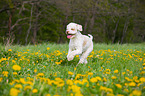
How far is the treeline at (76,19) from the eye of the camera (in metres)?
16.6

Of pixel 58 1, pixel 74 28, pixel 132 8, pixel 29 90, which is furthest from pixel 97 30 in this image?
pixel 29 90

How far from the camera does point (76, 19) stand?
20.1 meters

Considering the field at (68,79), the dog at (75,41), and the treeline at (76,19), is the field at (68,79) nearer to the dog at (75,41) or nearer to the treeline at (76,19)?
the dog at (75,41)

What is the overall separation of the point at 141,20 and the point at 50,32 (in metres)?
15.0

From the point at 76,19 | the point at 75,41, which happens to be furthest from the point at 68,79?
the point at 76,19

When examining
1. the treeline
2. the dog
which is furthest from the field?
the treeline

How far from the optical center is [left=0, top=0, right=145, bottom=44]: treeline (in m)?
16.6

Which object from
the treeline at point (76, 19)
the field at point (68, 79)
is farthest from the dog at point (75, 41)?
the treeline at point (76, 19)

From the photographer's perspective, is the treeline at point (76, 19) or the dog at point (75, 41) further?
the treeline at point (76, 19)

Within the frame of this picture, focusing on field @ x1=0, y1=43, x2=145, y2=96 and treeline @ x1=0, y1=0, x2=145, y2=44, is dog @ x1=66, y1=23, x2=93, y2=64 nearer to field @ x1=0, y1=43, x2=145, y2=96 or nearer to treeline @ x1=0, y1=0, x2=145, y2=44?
Answer: field @ x1=0, y1=43, x2=145, y2=96

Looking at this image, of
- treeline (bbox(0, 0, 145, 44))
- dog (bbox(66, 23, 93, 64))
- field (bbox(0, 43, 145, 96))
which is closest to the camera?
field (bbox(0, 43, 145, 96))

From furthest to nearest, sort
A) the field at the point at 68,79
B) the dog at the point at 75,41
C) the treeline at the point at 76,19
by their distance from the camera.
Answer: the treeline at the point at 76,19 < the dog at the point at 75,41 < the field at the point at 68,79

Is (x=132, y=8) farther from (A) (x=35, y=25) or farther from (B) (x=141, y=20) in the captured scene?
(A) (x=35, y=25)

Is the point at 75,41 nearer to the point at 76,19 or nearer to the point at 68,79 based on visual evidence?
the point at 68,79
